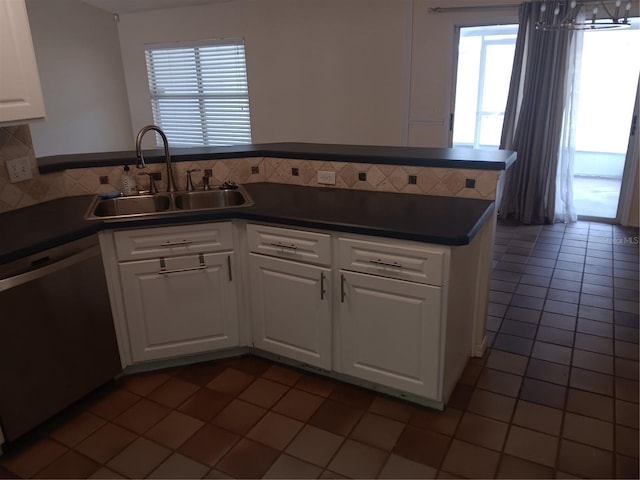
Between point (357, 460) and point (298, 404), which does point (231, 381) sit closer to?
point (298, 404)

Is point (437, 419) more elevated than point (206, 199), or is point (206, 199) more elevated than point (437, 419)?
point (206, 199)

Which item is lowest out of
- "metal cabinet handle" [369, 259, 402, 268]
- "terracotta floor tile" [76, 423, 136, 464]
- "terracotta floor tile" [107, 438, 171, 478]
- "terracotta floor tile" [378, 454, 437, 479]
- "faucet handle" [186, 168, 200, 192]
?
"terracotta floor tile" [378, 454, 437, 479]

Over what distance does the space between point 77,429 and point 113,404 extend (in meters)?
0.19

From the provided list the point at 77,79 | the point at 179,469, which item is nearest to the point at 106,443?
the point at 179,469

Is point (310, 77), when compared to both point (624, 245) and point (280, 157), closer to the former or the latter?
point (280, 157)

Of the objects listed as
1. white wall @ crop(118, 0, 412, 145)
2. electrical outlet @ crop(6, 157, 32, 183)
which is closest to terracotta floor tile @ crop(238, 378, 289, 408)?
electrical outlet @ crop(6, 157, 32, 183)

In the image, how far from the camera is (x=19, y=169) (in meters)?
2.44

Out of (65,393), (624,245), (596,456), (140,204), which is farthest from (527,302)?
(65,393)

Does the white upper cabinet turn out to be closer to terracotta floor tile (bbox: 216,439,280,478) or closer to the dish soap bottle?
the dish soap bottle

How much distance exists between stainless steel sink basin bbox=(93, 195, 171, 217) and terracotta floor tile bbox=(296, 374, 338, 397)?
1182 mm

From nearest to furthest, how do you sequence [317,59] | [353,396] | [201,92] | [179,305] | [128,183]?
1. [353,396]
2. [179,305]
3. [128,183]
4. [317,59]
5. [201,92]

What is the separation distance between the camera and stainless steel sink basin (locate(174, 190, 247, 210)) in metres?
2.70

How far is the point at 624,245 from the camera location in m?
4.28

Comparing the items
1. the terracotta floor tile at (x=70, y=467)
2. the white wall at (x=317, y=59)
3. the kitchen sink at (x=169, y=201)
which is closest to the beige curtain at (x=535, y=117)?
the white wall at (x=317, y=59)
